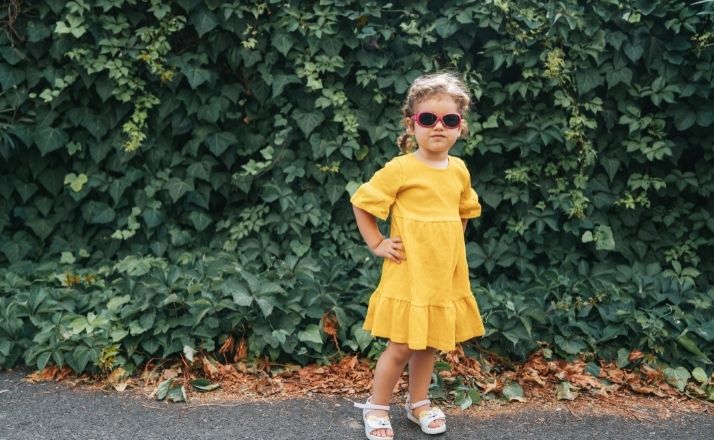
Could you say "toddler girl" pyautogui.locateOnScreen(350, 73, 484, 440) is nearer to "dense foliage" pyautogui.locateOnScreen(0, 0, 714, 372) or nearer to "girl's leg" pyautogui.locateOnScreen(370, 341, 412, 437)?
"girl's leg" pyautogui.locateOnScreen(370, 341, 412, 437)

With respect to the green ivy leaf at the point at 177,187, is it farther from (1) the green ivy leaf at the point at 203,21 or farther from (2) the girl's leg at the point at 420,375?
(2) the girl's leg at the point at 420,375

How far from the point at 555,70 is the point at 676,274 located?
60.2 inches

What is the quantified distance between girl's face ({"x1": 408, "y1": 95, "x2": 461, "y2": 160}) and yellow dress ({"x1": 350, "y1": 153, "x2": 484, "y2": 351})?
0.35 ft

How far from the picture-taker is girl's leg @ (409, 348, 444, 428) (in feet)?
10.4

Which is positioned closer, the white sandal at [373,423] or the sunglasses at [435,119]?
the sunglasses at [435,119]

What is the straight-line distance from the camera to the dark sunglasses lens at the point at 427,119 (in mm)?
2848

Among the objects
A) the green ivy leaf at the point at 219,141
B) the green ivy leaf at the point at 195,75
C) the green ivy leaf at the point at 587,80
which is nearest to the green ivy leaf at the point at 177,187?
the green ivy leaf at the point at 219,141

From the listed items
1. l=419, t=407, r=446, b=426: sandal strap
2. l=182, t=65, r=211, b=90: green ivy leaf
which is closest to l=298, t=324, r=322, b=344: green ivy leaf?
l=419, t=407, r=446, b=426: sandal strap

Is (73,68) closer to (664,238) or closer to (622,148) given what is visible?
(622,148)

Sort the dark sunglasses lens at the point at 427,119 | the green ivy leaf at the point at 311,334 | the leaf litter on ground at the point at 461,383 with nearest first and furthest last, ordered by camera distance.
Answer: the dark sunglasses lens at the point at 427,119 < the leaf litter on ground at the point at 461,383 < the green ivy leaf at the point at 311,334

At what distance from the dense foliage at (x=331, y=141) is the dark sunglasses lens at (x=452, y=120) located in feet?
4.84

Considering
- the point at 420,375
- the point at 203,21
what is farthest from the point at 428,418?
the point at 203,21

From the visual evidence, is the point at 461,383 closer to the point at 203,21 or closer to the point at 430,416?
the point at 430,416

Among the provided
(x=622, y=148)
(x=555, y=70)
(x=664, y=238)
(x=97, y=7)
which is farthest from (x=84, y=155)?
(x=664, y=238)
